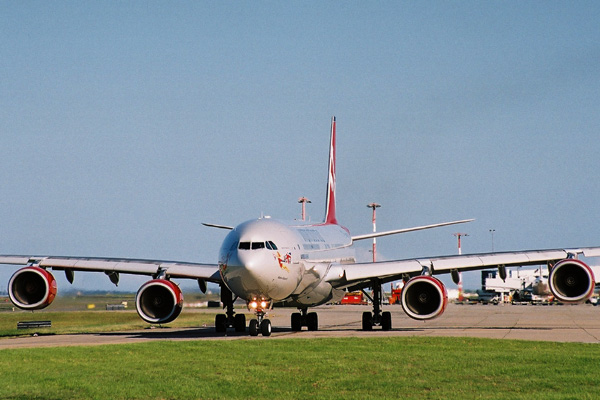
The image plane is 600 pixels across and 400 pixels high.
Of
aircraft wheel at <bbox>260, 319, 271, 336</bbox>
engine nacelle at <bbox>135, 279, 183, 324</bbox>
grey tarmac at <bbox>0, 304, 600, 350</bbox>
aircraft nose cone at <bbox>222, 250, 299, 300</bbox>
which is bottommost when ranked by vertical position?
grey tarmac at <bbox>0, 304, 600, 350</bbox>

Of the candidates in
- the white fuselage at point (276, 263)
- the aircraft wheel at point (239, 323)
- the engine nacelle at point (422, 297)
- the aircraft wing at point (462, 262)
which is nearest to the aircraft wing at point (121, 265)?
the aircraft wheel at point (239, 323)

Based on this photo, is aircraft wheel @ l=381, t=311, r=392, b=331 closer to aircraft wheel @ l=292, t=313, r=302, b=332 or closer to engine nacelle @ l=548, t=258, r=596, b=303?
aircraft wheel @ l=292, t=313, r=302, b=332

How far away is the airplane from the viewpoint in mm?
27078

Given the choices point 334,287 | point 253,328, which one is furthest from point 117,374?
point 334,287

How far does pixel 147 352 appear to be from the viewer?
20.4 meters

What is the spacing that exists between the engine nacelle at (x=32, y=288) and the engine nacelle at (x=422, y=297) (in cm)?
1315

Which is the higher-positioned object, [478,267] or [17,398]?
[478,267]

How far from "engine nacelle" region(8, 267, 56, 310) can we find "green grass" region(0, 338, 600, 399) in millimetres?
8695

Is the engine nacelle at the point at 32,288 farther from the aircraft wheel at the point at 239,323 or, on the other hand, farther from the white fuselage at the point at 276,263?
the aircraft wheel at the point at 239,323

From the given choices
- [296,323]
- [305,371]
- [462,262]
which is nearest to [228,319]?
[296,323]

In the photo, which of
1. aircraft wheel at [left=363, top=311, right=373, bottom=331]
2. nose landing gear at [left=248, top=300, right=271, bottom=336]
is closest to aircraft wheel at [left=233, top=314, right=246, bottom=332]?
nose landing gear at [left=248, top=300, right=271, bottom=336]

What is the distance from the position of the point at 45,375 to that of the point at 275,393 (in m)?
5.15

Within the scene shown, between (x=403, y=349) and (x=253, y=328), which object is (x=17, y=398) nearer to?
(x=403, y=349)

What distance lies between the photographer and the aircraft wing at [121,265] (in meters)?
30.8
